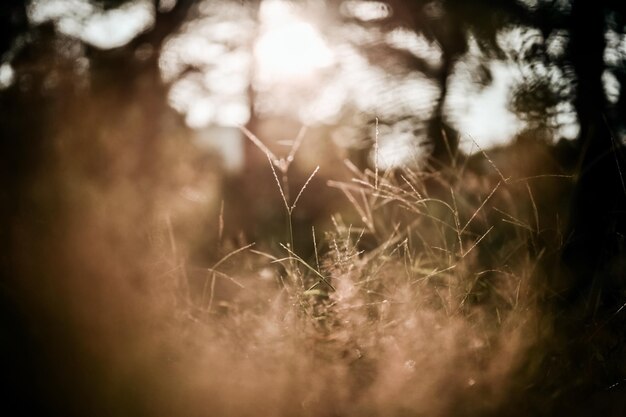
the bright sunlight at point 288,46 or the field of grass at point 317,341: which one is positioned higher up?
the bright sunlight at point 288,46

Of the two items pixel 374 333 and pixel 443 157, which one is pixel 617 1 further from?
pixel 374 333

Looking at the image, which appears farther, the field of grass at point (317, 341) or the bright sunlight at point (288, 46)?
the bright sunlight at point (288, 46)

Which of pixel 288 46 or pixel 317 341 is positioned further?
pixel 288 46

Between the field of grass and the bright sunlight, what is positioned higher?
the bright sunlight

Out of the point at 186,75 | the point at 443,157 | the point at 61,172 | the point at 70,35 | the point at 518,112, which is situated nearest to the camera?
the point at 61,172

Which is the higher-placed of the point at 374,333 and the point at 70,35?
the point at 70,35

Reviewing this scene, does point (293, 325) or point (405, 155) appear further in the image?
point (405, 155)

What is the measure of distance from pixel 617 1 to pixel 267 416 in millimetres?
2187

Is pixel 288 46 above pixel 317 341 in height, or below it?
above

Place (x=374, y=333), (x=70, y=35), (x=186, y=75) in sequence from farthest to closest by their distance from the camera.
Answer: (x=186, y=75), (x=70, y=35), (x=374, y=333)

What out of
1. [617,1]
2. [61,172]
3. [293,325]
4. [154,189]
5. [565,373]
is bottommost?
[154,189]

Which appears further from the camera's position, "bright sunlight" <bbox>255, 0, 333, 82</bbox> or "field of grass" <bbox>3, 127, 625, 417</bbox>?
"bright sunlight" <bbox>255, 0, 333, 82</bbox>

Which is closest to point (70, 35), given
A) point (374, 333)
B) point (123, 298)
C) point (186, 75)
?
point (186, 75)

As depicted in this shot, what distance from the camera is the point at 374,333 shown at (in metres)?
1.10
